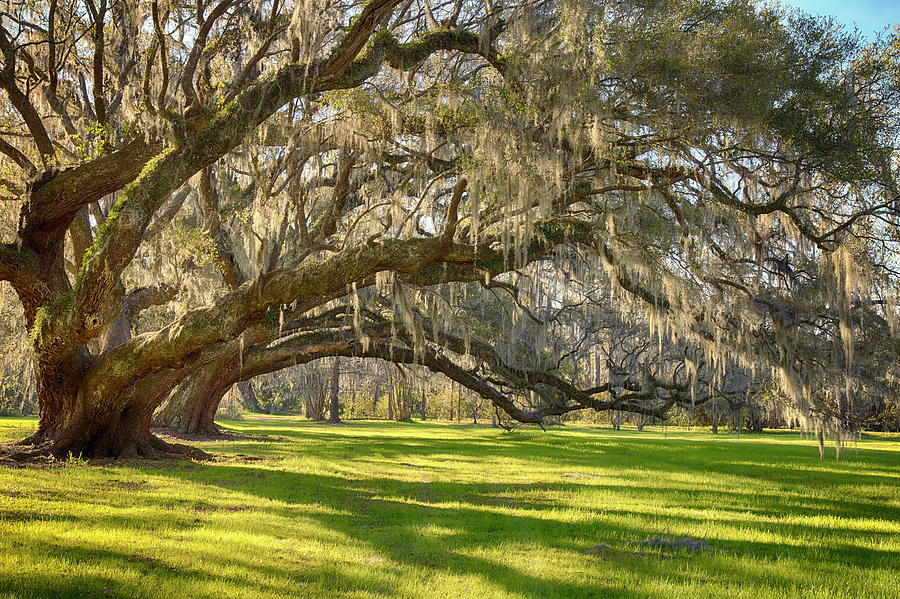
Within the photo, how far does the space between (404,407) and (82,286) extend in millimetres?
36131

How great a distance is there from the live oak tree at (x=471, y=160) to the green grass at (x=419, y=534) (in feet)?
6.32

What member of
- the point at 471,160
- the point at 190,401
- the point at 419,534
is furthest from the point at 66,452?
the point at 471,160

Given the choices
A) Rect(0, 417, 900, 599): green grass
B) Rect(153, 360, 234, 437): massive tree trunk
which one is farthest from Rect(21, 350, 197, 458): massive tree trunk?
Rect(153, 360, 234, 437): massive tree trunk

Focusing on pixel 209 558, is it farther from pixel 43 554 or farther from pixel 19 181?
pixel 19 181

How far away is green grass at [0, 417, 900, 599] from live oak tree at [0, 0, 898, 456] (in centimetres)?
192

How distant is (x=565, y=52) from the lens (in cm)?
721

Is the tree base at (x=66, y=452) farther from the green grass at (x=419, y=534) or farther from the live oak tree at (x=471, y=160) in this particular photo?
the green grass at (x=419, y=534)

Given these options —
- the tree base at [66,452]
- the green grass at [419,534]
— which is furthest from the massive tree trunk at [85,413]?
the green grass at [419,534]

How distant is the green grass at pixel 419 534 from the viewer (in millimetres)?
3496

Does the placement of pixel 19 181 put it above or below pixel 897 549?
above

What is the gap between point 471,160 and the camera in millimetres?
7168

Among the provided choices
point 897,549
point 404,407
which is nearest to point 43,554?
point 897,549

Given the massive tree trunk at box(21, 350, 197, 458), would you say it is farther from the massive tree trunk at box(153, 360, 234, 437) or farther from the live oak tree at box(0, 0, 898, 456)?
the massive tree trunk at box(153, 360, 234, 437)

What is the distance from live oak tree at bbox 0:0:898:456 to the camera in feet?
22.7
